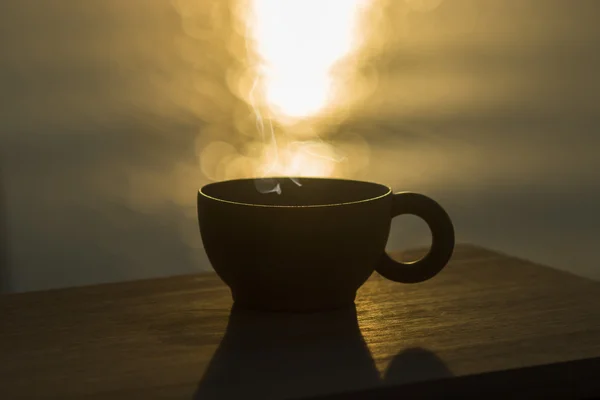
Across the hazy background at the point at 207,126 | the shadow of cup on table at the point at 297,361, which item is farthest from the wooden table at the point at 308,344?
the hazy background at the point at 207,126

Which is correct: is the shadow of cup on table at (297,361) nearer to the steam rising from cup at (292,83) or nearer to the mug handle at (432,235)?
the mug handle at (432,235)

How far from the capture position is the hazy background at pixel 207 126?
106 cm

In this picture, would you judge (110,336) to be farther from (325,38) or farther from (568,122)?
(568,122)

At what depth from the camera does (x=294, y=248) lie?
23.9 inches

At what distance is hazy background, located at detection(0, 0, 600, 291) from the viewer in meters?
1.06

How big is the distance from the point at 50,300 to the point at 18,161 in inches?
16.6

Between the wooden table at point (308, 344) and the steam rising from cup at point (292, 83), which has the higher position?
the steam rising from cup at point (292, 83)

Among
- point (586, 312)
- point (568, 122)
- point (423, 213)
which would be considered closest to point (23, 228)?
point (423, 213)

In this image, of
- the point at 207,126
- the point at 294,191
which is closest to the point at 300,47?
the point at 207,126

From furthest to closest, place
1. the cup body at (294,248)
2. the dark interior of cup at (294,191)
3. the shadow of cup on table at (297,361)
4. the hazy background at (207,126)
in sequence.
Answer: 1. the hazy background at (207,126)
2. the dark interior of cup at (294,191)
3. the cup body at (294,248)
4. the shadow of cup on table at (297,361)

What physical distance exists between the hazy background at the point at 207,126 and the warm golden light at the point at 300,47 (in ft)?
0.16

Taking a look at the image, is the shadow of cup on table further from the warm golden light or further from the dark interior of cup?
the warm golden light

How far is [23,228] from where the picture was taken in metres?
1.08

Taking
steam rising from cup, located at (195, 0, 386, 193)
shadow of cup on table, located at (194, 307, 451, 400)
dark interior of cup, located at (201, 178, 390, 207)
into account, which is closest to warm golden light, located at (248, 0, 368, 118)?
steam rising from cup, located at (195, 0, 386, 193)
